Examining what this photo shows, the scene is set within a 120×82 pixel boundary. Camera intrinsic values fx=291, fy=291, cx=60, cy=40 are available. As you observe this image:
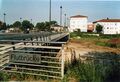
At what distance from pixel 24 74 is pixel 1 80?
1.13 meters

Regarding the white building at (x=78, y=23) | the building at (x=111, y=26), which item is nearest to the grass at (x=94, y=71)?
the building at (x=111, y=26)

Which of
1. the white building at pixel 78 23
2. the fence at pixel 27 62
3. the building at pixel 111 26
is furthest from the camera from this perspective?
the white building at pixel 78 23

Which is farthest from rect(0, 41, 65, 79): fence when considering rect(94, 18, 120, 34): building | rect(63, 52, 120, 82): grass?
rect(94, 18, 120, 34): building

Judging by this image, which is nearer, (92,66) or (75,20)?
(92,66)

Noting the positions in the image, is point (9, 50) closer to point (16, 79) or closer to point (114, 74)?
point (16, 79)

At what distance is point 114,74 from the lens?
12.8m

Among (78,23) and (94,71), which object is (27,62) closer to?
(94,71)

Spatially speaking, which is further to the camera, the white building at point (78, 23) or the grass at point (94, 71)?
the white building at point (78, 23)

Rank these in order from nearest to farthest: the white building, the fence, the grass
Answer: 1. the grass
2. the fence
3. the white building

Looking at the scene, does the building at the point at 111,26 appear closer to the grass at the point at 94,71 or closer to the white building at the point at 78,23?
the white building at the point at 78,23

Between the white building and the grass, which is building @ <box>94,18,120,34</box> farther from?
the grass

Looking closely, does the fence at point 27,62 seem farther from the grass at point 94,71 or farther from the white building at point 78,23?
the white building at point 78,23

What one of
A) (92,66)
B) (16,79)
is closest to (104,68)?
(92,66)

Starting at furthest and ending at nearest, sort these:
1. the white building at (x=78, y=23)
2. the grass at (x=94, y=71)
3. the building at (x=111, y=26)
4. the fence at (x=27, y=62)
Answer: the white building at (x=78, y=23)
the building at (x=111, y=26)
the fence at (x=27, y=62)
the grass at (x=94, y=71)
